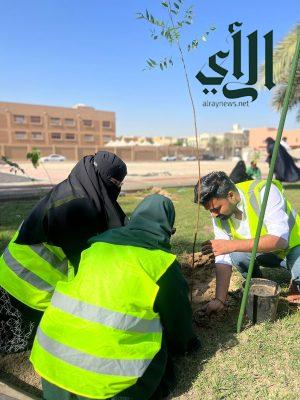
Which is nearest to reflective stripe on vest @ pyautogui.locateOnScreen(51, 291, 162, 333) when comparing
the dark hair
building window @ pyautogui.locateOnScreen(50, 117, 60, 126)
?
the dark hair

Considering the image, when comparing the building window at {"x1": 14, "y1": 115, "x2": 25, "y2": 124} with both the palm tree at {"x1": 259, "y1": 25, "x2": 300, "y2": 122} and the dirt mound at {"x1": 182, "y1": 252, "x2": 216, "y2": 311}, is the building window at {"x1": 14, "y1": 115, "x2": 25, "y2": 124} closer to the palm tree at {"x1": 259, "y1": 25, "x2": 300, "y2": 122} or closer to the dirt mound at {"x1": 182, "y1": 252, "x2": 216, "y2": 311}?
the palm tree at {"x1": 259, "y1": 25, "x2": 300, "y2": 122}

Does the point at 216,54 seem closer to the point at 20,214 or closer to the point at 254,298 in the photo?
the point at 254,298

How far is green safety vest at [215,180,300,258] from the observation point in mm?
2545

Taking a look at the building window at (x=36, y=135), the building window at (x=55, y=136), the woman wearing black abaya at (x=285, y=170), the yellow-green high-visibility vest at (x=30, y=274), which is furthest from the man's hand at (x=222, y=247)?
the building window at (x=55, y=136)

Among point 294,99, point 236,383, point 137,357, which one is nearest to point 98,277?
point 137,357

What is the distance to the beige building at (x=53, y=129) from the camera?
54.9 m

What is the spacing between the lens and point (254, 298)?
2492 mm

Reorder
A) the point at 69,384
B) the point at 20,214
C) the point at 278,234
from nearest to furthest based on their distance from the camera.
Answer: the point at 69,384 → the point at 278,234 → the point at 20,214

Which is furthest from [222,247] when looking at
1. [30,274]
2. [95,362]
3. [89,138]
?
[89,138]

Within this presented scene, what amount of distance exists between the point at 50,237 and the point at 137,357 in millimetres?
967

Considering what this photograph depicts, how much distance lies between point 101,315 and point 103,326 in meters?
0.05

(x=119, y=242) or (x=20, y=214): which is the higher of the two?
(x=119, y=242)

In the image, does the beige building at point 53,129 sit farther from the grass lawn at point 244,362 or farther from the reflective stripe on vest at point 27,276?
the grass lawn at point 244,362

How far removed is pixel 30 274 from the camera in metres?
2.21
